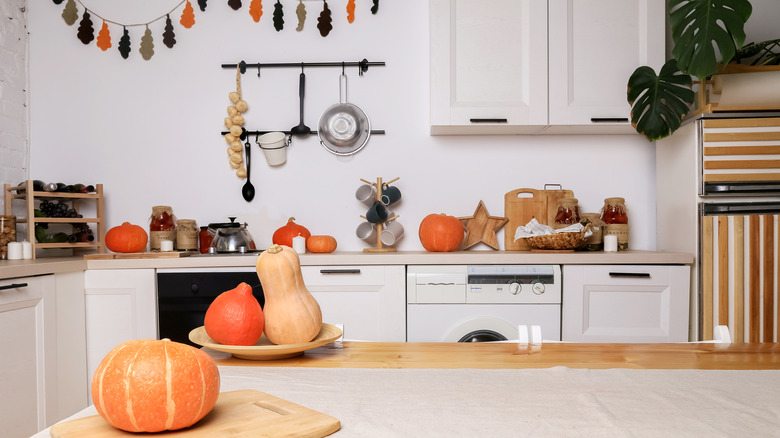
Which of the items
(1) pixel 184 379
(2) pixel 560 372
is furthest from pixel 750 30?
(1) pixel 184 379

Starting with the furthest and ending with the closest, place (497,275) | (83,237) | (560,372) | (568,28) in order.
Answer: (83,237)
(568,28)
(497,275)
(560,372)

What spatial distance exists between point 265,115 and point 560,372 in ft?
8.49

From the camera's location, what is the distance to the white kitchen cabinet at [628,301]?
250 cm

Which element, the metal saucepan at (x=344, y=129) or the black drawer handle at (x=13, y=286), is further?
the metal saucepan at (x=344, y=129)

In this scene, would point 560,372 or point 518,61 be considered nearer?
point 560,372

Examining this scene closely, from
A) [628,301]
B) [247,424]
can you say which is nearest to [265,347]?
[247,424]

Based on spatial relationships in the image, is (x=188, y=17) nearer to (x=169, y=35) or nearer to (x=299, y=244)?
(x=169, y=35)

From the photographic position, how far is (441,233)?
2764 millimetres

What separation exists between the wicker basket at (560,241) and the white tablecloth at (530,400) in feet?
6.07

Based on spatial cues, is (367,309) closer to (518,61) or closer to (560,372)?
(518,61)

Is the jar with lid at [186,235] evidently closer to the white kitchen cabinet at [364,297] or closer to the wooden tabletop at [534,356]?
the white kitchen cabinet at [364,297]

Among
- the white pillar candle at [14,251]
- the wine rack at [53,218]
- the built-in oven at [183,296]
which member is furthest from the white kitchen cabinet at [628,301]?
the white pillar candle at [14,251]

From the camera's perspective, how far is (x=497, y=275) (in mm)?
2486

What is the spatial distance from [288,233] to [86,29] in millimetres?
1648
